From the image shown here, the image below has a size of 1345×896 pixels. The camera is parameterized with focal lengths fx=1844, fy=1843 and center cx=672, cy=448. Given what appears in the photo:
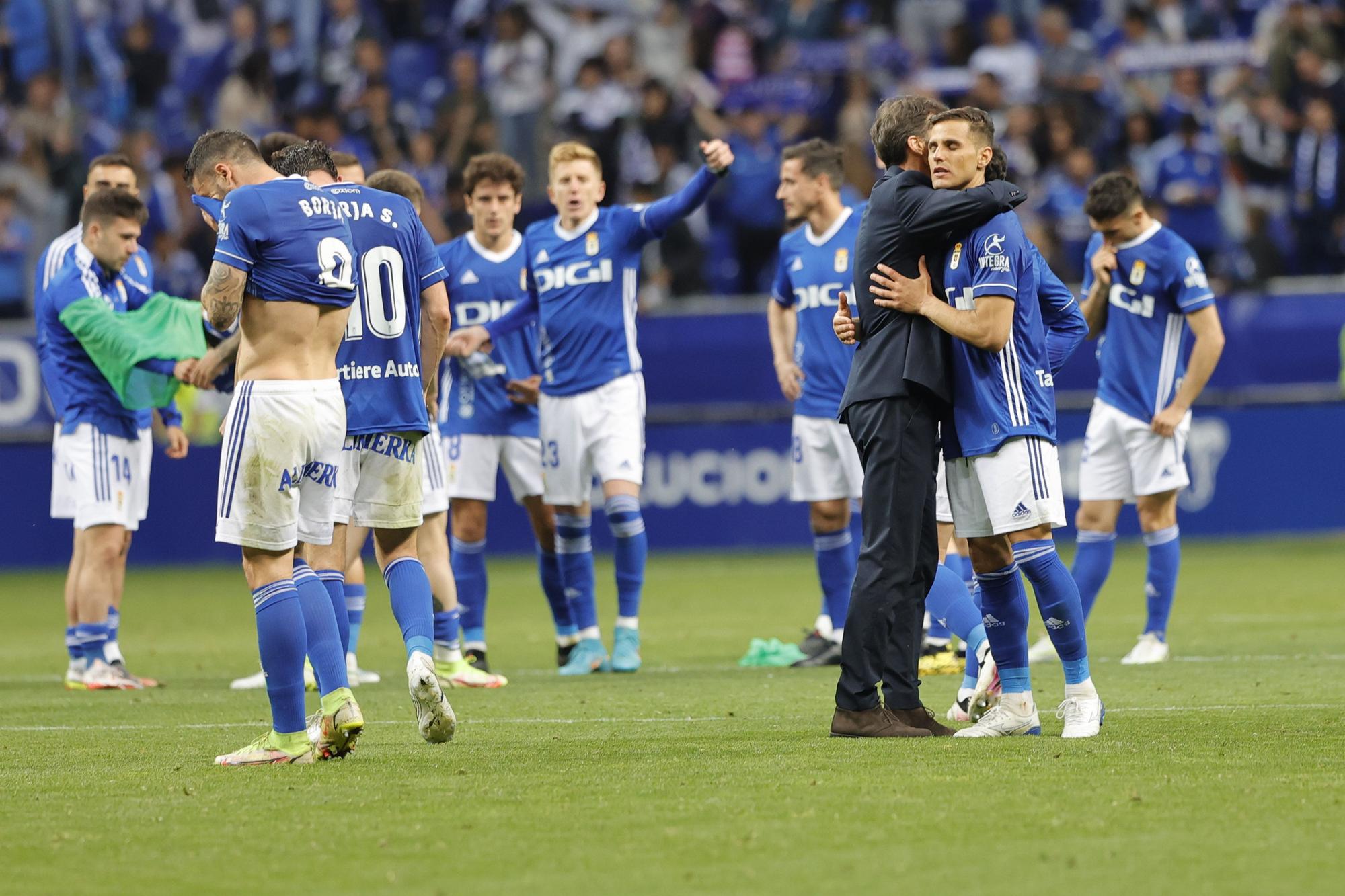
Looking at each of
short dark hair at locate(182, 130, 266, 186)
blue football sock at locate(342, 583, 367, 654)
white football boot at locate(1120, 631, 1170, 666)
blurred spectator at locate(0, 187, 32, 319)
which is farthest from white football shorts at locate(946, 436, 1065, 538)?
blurred spectator at locate(0, 187, 32, 319)

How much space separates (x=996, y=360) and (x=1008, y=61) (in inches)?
571

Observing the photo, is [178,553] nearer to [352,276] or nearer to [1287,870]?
[352,276]

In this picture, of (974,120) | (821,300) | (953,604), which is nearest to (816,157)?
(821,300)

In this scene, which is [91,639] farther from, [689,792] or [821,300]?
[689,792]

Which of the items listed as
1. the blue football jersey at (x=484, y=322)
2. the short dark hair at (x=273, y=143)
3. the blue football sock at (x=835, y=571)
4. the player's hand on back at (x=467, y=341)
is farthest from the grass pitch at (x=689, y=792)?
the short dark hair at (x=273, y=143)

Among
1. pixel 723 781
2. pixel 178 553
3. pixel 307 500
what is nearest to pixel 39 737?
pixel 307 500

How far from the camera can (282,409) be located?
6.21 m

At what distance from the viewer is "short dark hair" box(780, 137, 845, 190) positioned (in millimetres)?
10047

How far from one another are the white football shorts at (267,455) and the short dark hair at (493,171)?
3.83 meters

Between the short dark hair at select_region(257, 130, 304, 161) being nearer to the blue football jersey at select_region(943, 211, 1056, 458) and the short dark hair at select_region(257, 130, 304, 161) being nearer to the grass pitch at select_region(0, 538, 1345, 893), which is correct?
the grass pitch at select_region(0, 538, 1345, 893)

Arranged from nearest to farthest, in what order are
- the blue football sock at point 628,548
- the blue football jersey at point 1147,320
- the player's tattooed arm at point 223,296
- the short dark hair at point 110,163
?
1. the player's tattooed arm at point 223,296
2. the blue football jersey at point 1147,320
3. the blue football sock at point 628,548
4. the short dark hair at point 110,163

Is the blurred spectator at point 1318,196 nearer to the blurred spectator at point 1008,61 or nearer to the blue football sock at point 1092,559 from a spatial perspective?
the blurred spectator at point 1008,61

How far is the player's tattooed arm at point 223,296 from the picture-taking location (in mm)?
6109

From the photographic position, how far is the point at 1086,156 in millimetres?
18375
